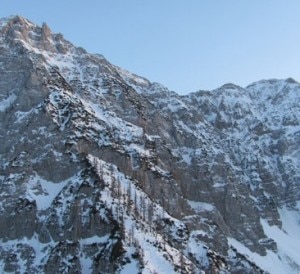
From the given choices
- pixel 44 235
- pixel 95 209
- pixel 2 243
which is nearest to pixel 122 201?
pixel 95 209

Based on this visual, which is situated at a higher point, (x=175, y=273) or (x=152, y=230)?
(x=152, y=230)

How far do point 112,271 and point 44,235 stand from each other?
34809mm

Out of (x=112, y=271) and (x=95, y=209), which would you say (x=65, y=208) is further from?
(x=112, y=271)

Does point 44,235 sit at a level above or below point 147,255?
above

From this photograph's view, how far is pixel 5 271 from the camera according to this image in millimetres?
187375

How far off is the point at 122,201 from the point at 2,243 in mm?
38883

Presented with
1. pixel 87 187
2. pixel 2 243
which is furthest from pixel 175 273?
pixel 2 243

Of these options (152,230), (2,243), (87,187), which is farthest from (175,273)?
(2,243)

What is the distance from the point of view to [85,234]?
188 meters

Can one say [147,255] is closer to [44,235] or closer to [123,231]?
[123,231]

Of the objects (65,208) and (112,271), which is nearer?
(112,271)

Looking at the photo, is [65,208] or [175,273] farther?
[65,208]

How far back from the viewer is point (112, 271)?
169m

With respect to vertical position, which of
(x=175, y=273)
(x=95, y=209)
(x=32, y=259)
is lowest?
(x=175, y=273)
